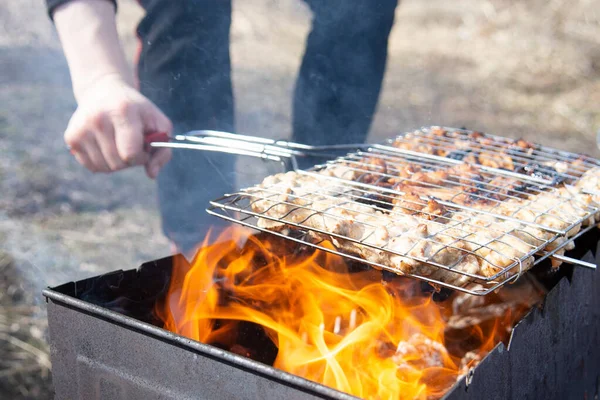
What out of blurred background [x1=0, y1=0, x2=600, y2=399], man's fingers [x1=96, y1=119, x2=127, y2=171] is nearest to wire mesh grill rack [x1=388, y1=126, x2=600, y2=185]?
man's fingers [x1=96, y1=119, x2=127, y2=171]

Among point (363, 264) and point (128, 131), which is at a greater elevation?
point (128, 131)

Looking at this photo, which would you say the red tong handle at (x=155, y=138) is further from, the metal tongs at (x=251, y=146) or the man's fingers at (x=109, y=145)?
the man's fingers at (x=109, y=145)

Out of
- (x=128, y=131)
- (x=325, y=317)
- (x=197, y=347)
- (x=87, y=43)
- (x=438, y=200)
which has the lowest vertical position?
(x=325, y=317)

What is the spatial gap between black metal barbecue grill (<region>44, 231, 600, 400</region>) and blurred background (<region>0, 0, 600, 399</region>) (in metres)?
1.83

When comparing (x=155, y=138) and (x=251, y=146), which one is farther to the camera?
(x=155, y=138)

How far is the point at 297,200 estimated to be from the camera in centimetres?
209

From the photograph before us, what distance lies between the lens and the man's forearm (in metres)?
2.94

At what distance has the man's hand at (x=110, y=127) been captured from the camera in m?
2.71

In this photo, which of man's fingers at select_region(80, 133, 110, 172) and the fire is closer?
the fire

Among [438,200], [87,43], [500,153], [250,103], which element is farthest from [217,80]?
[250,103]

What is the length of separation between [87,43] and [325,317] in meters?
1.85

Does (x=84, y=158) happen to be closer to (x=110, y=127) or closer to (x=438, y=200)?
(x=110, y=127)

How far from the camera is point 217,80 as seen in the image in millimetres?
3973

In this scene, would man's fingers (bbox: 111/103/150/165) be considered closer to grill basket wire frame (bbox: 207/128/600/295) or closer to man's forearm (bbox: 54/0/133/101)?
man's forearm (bbox: 54/0/133/101)
